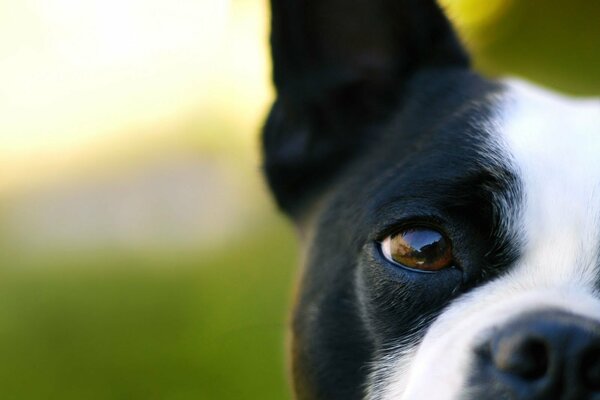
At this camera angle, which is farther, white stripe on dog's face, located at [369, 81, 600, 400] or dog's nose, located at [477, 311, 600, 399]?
white stripe on dog's face, located at [369, 81, 600, 400]

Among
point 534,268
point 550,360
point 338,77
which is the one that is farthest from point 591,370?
point 338,77

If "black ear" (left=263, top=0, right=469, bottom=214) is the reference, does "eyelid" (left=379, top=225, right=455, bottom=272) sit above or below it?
below

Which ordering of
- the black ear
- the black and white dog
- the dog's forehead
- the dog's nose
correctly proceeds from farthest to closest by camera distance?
the black ear → the dog's forehead → the black and white dog → the dog's nose

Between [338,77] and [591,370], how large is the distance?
144 centimetres

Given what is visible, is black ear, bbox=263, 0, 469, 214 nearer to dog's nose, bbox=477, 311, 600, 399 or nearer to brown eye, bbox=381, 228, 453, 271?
brown eye, bbox=381, 228, 453, 271

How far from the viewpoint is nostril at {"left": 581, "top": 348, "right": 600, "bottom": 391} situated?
A: 5.69 ft

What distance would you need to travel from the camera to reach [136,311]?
5.81 meters

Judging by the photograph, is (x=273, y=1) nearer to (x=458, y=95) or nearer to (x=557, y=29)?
(x=458, y=95)

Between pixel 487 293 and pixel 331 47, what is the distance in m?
1.13

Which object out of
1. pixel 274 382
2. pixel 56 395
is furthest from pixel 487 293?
pixel 56 395

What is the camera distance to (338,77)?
290 centimetres

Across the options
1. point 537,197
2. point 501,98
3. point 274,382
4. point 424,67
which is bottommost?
point 274,382

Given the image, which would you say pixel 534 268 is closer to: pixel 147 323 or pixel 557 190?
pixel 557 190

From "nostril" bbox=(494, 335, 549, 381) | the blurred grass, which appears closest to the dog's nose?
"nostril" bbox=(494, 335, 549, 381)
